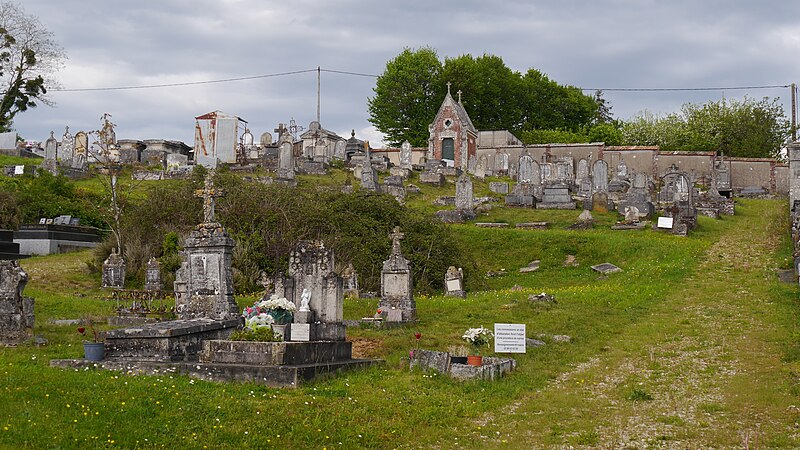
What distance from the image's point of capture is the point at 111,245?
2878cm

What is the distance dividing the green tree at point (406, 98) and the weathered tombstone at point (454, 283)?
→ 46860 mm

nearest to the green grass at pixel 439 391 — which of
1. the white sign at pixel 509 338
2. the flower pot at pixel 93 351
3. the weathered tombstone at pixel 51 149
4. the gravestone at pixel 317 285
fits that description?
the white sign at pixel 509 338

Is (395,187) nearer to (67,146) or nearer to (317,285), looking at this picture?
(67,146)

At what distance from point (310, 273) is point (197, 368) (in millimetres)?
3898

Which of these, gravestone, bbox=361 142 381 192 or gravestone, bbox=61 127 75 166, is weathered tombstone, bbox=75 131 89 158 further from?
gravestone, bbox=361 142 381 192

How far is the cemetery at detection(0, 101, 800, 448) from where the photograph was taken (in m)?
9.74

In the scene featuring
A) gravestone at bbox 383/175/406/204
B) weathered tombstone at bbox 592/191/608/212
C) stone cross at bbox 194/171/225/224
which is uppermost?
gravestone at bbox 383/175/406/204

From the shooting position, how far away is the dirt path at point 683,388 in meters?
9.86

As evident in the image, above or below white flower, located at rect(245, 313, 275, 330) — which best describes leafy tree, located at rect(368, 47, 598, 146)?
above

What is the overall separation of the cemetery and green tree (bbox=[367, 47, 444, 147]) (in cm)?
2911

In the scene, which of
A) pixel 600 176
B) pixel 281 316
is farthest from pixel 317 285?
pixel 600 176

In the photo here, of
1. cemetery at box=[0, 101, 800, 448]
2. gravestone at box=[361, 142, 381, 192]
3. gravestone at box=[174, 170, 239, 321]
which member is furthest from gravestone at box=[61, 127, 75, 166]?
gravestone at box=[174, 170, 239, 321]

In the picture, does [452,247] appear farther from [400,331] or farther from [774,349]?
[774,349]

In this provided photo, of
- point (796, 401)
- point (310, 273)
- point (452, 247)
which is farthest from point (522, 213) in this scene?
point (796, 401)
